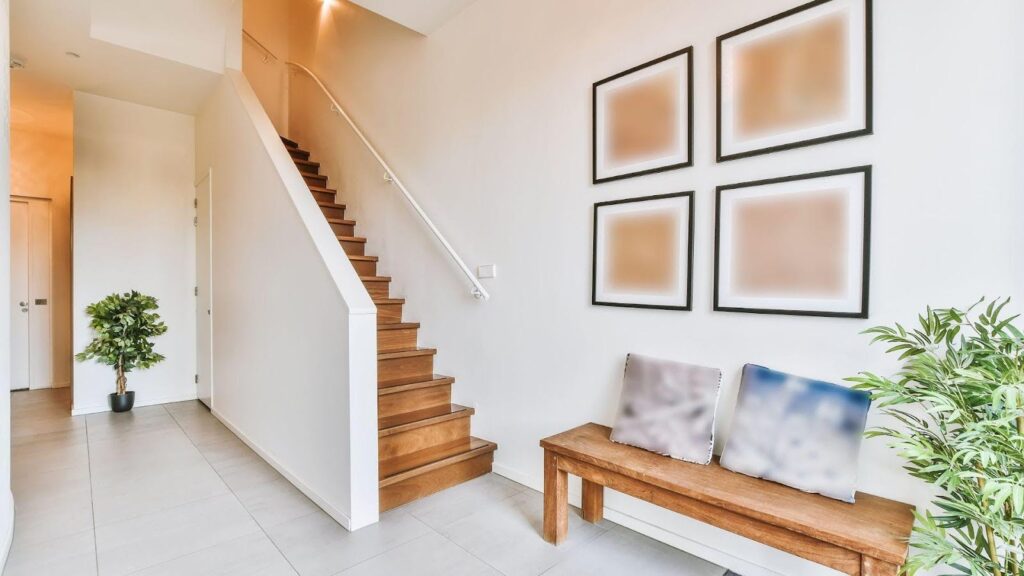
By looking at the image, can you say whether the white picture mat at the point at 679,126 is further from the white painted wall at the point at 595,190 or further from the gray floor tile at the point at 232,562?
the gray floor tile at the point at 232,562

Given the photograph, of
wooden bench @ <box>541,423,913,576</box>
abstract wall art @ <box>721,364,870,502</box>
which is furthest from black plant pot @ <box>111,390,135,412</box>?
abstract wall art @ <box>721,364,870,502</box>

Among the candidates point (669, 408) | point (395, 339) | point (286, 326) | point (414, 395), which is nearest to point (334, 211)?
point (395, 339)

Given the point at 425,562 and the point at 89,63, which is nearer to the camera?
the point at 425,562

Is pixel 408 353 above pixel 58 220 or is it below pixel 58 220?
below

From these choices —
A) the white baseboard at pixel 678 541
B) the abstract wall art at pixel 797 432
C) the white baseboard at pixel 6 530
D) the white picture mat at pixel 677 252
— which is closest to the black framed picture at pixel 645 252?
the white picture mat at pixel 677 252

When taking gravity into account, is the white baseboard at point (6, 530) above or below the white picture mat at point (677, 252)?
below

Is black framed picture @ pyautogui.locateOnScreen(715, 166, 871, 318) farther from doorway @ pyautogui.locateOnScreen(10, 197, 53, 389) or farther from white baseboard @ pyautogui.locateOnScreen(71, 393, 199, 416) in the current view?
doorway @ pyautogui.locateOnScreen(10, 197, 53, 389)

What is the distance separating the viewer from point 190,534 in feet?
7.22

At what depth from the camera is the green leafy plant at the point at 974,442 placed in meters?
1.11

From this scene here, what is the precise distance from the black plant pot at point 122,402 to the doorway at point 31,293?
193cm

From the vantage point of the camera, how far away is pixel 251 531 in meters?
2.22

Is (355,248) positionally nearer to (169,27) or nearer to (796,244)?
(169,27)

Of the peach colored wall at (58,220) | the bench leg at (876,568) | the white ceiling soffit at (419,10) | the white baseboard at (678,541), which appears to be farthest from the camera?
the peach colored wall at (58,220)

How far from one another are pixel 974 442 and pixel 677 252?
1.15m
